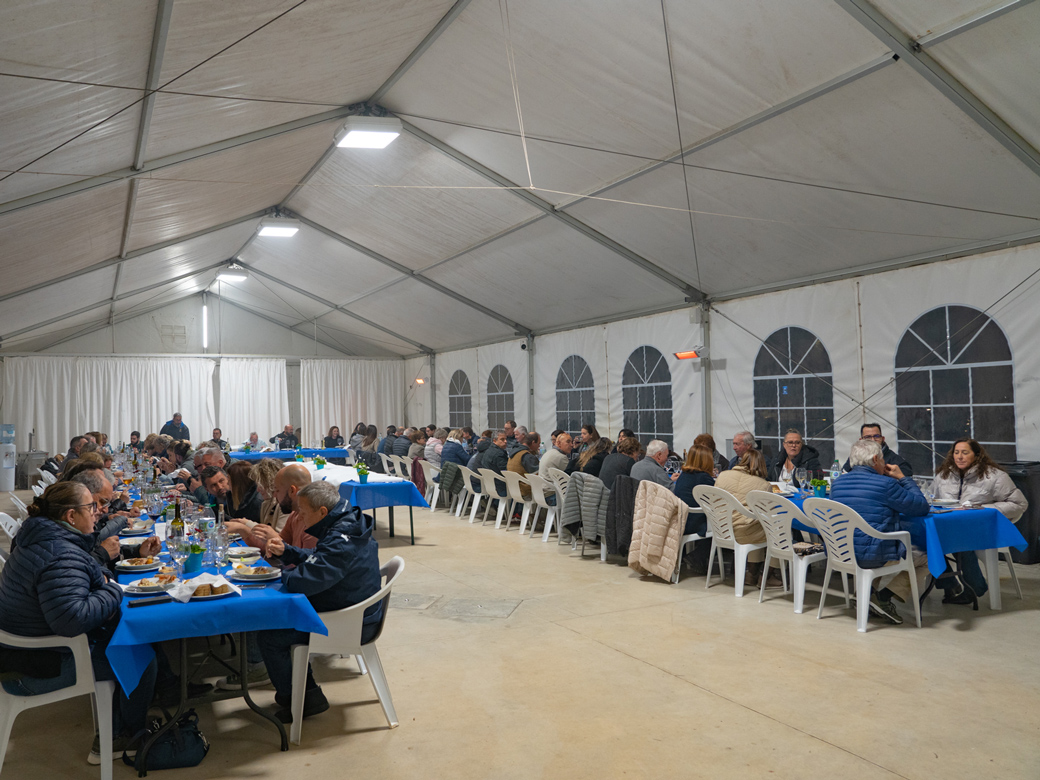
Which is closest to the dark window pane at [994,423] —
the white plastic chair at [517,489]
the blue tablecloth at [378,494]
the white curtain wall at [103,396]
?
the white plastic chair at [517,489]

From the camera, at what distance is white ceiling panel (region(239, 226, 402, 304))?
1189cm

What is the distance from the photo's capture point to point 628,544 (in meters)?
6.23

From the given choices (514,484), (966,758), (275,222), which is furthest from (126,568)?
(275,222)

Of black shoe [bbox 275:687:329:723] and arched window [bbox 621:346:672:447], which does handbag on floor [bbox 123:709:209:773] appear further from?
arched window [bbox 621:346:672:447]

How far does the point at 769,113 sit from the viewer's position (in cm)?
557

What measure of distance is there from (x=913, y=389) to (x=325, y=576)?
5.93 metres

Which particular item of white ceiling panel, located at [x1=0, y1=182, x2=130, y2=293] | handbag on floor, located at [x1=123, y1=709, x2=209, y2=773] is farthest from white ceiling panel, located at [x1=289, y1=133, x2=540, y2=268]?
handbag on floor, located at [x1=123, y1=709, x2=209, y2=773]

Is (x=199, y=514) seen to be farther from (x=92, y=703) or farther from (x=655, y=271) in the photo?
(x=655, y=271)

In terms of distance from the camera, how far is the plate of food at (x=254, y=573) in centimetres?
312

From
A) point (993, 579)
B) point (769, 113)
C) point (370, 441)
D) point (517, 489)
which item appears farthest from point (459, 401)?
point (993, 579)

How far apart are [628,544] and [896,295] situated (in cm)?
352

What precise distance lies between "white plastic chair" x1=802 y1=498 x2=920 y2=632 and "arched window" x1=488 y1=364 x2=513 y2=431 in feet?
30.9

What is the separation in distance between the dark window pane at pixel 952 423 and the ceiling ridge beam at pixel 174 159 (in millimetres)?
6136

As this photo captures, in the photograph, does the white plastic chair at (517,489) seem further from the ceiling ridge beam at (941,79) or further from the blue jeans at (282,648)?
the ceiling ridge beam at (941,79)
